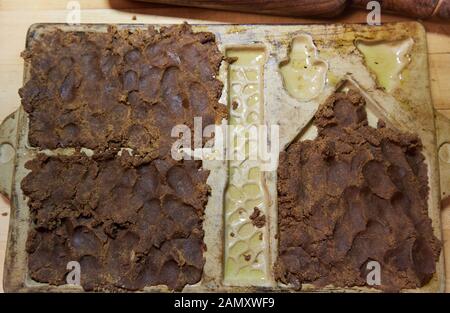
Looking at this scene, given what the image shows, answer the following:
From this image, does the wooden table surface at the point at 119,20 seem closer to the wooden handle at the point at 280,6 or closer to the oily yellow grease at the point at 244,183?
the wooden handle at the point at 280,6

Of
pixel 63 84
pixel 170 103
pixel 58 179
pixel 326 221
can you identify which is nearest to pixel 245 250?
pixel 326 221

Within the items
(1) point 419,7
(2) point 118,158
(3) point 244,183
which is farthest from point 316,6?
(2) point 118,158

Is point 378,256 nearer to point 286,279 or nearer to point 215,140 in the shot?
point 286,279

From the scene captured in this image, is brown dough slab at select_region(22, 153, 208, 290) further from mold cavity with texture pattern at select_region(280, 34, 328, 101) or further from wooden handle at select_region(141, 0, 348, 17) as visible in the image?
wooden handle at select_region(141, 0, 348, 17)

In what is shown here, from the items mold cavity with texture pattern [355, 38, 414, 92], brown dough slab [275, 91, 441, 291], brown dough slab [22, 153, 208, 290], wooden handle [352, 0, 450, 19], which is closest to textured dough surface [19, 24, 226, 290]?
brown dough slab [22, 153, 208, 290]

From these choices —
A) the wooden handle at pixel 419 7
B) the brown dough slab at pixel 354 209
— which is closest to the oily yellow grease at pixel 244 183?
the brown dough slab at pixel 354 209

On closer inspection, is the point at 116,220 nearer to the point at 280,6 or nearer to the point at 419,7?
the point at 280,6
